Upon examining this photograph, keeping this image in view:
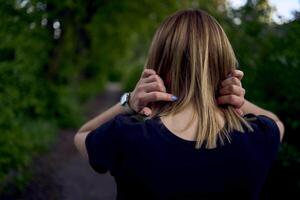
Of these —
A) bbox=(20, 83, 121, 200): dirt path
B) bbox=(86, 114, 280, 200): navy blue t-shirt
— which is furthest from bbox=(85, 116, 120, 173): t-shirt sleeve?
bbox=(20, 83, 121, 200): dirt path

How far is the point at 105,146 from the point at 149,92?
0.91ft

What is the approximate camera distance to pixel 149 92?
193cm

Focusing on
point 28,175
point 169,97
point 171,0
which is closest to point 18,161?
point 28,175

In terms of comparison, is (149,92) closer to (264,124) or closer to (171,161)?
(171,161)

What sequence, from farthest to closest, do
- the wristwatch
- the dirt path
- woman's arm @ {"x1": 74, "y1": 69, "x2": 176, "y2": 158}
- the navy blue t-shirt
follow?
1. the dirt path
2. the wristwatch
3. woman's arm @ {"x1": 74, "y1": 69, "x2": 176, "y2": 158}
4. the navy blue t-shirt

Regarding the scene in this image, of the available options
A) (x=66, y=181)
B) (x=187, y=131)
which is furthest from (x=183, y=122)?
(x=66, y=181)

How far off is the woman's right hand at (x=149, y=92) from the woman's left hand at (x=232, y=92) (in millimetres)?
206

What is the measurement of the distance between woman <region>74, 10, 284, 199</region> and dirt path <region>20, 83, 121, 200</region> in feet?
11.5

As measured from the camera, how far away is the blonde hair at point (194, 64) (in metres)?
1.92

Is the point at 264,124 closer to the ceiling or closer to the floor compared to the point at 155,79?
closer to the floor

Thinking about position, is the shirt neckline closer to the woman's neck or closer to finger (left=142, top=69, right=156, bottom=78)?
the woman's neck

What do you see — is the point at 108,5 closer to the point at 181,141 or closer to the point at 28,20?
the point at 28,20

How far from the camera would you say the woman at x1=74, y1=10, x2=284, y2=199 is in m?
1.81

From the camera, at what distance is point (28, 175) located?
581 centimetres
